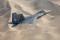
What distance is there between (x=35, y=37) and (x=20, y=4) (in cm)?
53

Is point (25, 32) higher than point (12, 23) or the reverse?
the reverse

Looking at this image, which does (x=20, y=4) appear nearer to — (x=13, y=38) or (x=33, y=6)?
(x=33, y=6)

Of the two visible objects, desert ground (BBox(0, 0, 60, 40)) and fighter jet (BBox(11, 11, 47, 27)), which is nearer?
desert ground (BBox(0, 0, 60, 40))

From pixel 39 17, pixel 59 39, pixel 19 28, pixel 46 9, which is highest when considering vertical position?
pixel 46 9

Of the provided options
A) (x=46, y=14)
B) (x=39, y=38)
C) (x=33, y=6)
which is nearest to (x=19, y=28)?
(x=39, y=38)

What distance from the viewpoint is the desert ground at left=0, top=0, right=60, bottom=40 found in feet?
3.04

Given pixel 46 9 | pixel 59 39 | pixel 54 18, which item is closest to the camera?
pixel 59 39

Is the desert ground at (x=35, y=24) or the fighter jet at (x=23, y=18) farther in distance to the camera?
the fighter jet at (x=23, y=18)

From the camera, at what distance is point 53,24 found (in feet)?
3.40

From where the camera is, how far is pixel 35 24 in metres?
1.05

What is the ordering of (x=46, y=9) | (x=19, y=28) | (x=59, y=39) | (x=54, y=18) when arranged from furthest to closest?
Answer: (x=46, y=9)
(x=54, y=18)
(x=19, y=28)
(x=59, y=39)

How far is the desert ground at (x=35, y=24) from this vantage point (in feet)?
3.04

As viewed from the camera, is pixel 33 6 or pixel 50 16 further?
pixel 33 6

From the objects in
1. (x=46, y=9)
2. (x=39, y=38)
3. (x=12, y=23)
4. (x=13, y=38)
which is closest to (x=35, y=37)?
(x=39, y=38)
